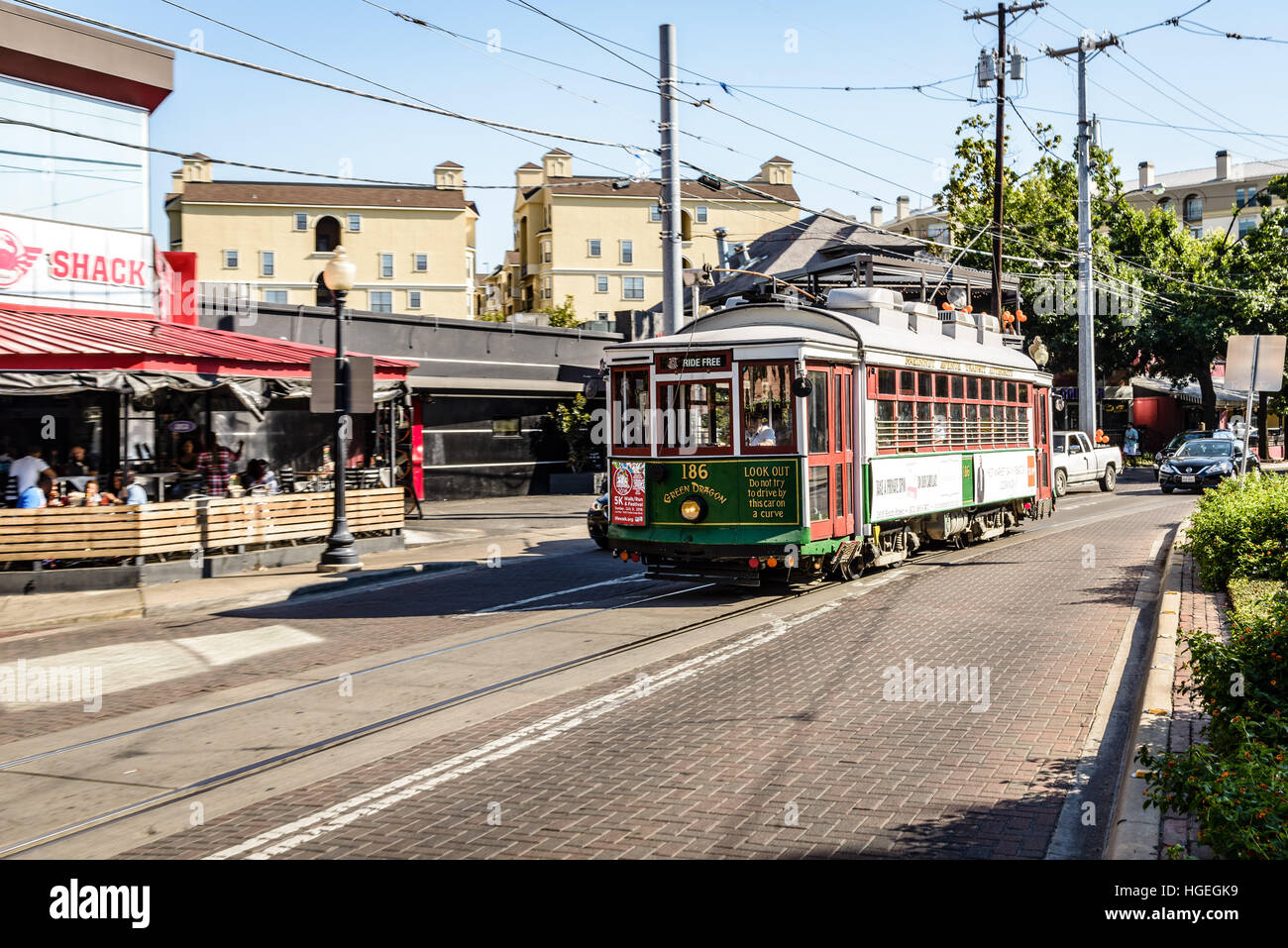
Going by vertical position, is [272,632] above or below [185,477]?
below

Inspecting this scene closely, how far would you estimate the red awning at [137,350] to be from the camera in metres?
16.3

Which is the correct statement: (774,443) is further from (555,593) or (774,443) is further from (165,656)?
(165,656)

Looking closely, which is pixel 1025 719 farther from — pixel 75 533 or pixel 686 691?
pixel 75 533

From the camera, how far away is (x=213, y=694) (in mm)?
9742

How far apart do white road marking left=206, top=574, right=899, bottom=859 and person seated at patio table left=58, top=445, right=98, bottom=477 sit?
1226 cm

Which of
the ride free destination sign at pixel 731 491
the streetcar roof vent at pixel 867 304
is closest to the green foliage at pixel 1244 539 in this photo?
the ride free destination sign at pixel 731 491

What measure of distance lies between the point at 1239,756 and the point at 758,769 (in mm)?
2702

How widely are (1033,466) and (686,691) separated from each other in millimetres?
15322

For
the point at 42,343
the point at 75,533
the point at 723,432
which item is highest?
the point at 42,343

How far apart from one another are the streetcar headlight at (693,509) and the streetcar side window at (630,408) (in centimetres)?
92

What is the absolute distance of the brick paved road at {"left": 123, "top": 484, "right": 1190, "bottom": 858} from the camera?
19.1 feet

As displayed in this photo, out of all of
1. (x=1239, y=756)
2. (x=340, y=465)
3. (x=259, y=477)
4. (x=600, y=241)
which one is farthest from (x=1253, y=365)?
(x=600, y=241)
